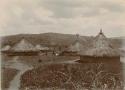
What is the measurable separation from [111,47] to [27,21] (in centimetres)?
118

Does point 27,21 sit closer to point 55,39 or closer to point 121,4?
point 55,39

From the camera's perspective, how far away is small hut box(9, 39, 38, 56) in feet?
18.2

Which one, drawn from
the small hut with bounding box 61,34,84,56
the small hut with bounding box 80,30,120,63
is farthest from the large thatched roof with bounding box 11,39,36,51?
the small hut with bounding box 80,30,120,63

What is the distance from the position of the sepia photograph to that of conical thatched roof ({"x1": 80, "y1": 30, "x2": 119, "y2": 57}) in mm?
13

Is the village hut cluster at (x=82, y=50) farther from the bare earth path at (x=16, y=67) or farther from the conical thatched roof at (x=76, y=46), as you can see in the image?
the bare earth path at (x=16, y=67)

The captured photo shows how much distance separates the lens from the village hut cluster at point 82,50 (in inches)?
219

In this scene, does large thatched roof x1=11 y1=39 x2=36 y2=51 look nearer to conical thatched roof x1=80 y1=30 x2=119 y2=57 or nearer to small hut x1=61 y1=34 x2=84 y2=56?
small hut x1=61 y1=34 x2=84 y2=56

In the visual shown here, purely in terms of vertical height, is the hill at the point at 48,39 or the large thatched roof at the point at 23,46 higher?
the hill at the point at 48,39

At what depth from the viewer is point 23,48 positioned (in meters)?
5.56

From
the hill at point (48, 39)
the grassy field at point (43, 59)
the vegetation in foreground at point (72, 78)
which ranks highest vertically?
the hill at point (48, 39)

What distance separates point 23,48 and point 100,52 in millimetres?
1045

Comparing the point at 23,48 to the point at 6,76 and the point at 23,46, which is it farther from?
the point at 6,76

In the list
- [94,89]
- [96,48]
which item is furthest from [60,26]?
[94,89]

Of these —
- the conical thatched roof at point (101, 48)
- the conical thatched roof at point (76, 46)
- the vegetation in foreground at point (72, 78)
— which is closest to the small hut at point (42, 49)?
the vegetation in foreground at point (72, 78)
